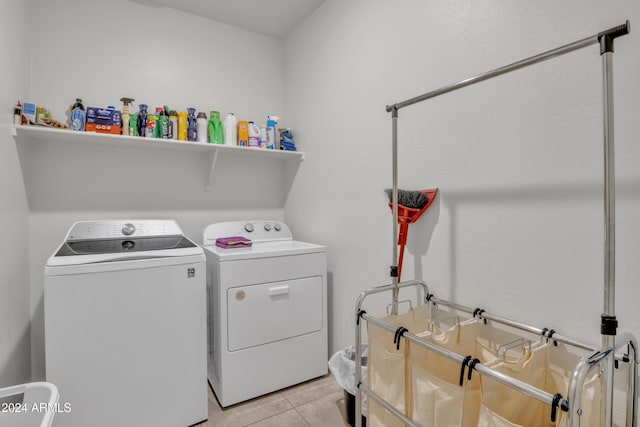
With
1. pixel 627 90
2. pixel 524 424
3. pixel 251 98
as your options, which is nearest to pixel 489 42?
pixel 627 90

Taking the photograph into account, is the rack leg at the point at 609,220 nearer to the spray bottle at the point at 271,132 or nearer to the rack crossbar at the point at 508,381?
the rack crossbar at the point at 508,381

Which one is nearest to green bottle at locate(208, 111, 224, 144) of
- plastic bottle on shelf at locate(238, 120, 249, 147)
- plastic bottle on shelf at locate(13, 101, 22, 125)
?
plastic bottle on shelf at locate(238, 120, 249, 147)

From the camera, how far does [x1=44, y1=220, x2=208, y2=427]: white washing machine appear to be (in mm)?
1435

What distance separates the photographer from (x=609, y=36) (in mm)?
774

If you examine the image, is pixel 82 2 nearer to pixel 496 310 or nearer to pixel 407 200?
pixel 407 200

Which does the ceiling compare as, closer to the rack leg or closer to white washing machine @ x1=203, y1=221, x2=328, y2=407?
white washing machine @ x1=203, y1=221, x2=328, y2=407

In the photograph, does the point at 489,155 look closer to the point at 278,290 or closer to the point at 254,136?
the point at 278,290

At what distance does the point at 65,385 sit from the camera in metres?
1.44

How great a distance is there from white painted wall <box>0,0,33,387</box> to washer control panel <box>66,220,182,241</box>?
0.26m

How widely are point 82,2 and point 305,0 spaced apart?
144 cm

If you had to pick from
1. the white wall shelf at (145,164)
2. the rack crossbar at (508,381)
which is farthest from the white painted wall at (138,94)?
the rack crossbar at (508,381)

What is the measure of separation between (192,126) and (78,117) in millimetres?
638

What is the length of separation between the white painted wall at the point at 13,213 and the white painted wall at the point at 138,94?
0.39 ft

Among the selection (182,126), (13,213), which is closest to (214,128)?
(182,126)
